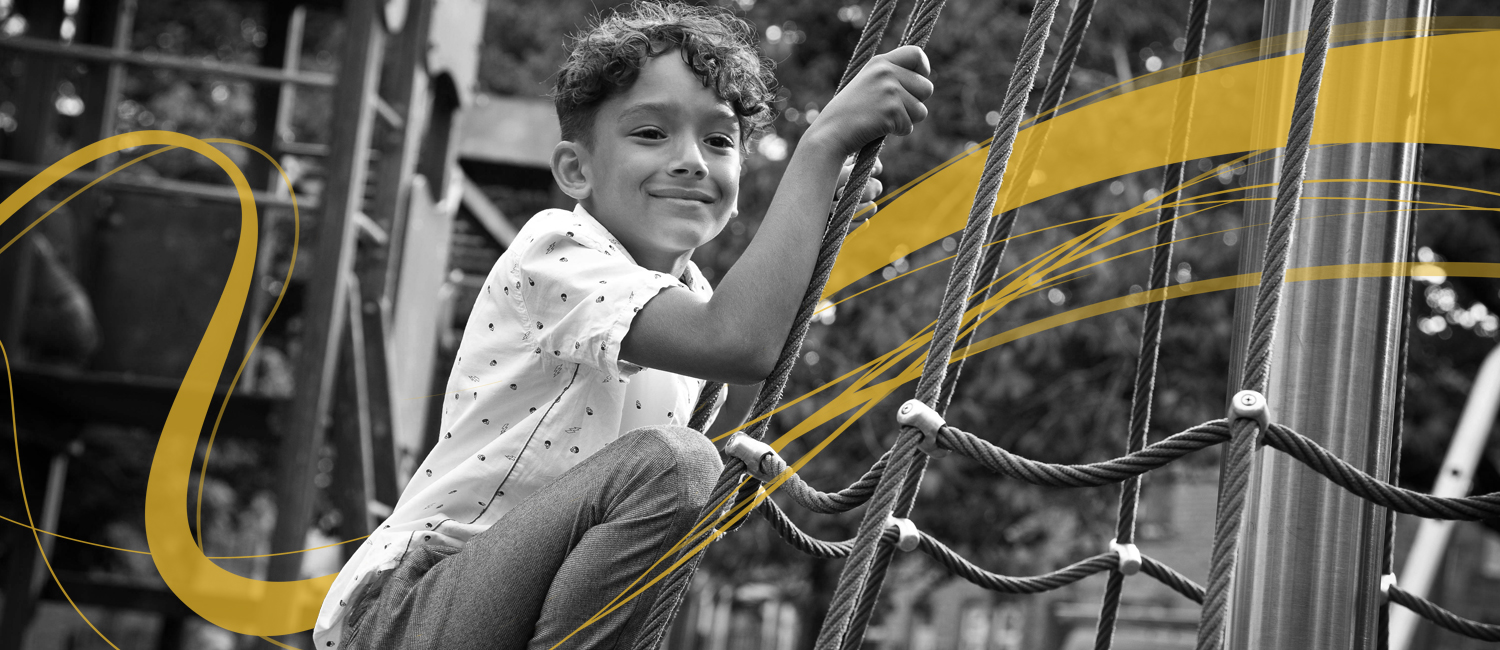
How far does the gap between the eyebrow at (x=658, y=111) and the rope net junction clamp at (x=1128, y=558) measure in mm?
903

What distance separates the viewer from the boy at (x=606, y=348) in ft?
4.23

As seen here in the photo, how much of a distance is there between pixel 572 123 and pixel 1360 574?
1047 millimetres

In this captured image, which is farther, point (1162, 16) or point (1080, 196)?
point (1162, 16)

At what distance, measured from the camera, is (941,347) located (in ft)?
4.38

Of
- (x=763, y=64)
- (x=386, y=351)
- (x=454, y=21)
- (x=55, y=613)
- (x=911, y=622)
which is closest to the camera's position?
(x=763, y=64)

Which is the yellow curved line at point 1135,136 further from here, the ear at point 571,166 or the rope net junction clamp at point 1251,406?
the rope net junction clamp at point 1251,406

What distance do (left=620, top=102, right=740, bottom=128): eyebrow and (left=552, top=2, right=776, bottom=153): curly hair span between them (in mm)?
17

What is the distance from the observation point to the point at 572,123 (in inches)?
61.7

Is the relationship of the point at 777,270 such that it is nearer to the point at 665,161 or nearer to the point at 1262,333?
the point at 665,161

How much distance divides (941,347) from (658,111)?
16.6 inches

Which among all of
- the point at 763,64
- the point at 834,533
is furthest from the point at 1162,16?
the point at 763,64

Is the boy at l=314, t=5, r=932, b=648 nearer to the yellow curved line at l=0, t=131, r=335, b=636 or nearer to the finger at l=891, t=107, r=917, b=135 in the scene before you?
the finger at l=891, t=107, r=917, b=135

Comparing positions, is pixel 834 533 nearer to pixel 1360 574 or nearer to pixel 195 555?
pixel 195 555

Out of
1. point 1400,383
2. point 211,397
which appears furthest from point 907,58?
point 211,397
